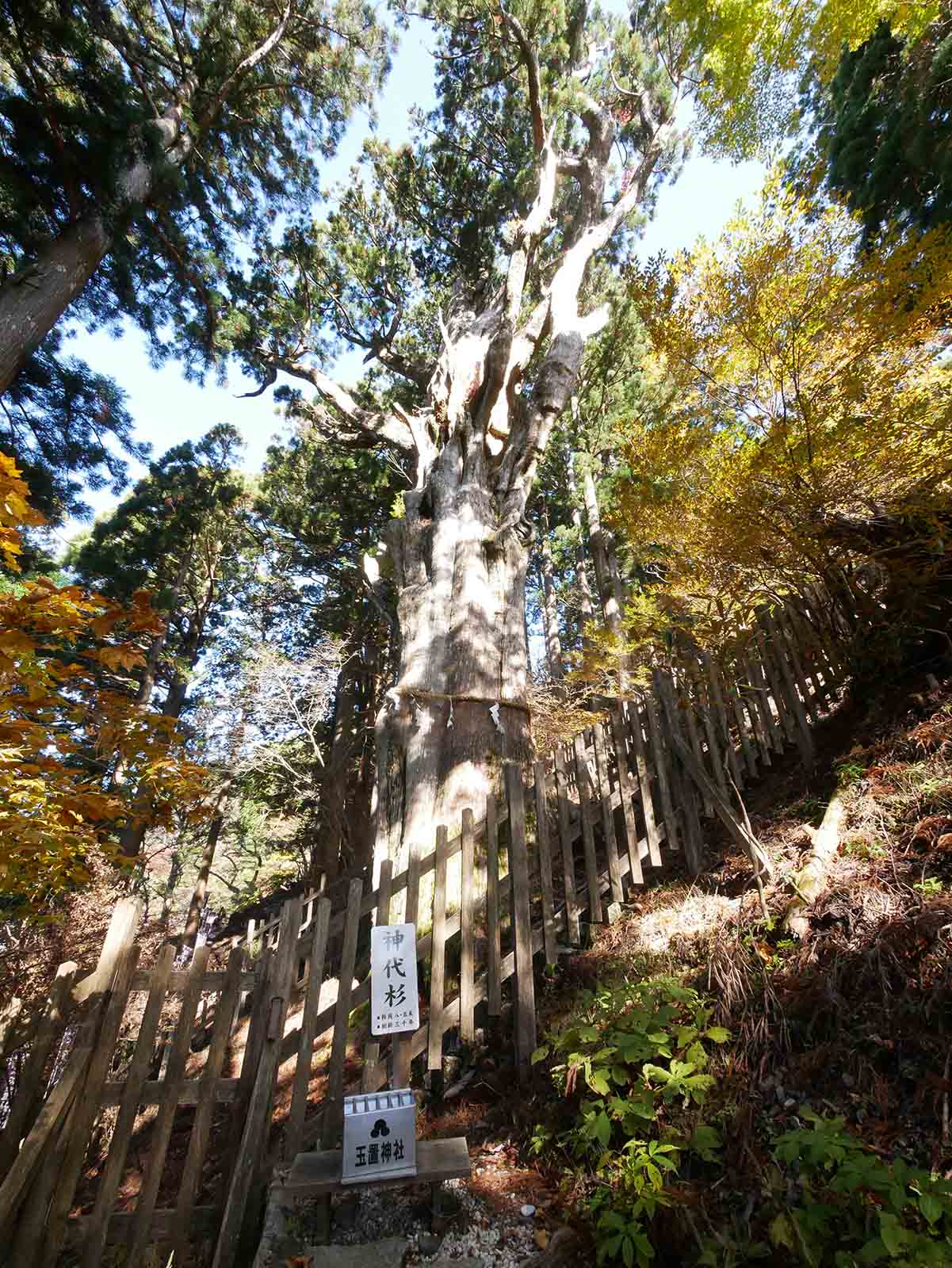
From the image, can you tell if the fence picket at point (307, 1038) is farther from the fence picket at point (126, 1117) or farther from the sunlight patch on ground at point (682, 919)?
the sunlight patch on ground at point (682, 919)

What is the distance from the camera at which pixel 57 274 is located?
16.8ft

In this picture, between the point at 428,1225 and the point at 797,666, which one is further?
the point at 797,666

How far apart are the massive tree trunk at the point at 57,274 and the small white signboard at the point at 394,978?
17.9 feet

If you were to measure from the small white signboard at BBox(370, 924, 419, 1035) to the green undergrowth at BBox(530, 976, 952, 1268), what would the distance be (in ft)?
2.04

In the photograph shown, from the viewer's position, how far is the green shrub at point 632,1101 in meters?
1.86

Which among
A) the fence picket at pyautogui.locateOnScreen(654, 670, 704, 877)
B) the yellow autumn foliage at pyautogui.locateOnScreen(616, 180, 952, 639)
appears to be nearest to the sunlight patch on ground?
the fence picket at pyautogui.locateOnScreen(654, 670, 704, 877)

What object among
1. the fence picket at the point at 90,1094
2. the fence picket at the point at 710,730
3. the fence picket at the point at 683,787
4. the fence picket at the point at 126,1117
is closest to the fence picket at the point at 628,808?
the fence picket at the point at 683,787

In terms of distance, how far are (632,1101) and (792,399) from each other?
4973mm

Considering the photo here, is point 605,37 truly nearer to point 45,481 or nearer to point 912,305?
point 912,305

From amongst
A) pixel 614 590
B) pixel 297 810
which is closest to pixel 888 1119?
pixel 614 590

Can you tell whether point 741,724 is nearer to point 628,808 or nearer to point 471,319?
point 628,808

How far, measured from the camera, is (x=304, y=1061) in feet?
7.93

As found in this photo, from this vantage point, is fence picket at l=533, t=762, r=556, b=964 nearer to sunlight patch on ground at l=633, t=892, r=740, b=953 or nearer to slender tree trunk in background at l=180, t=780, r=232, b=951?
sunlight patch on ground at l=633, t=892, r=740, b=953

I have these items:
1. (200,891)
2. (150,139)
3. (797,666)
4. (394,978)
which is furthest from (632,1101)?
(200,891)
